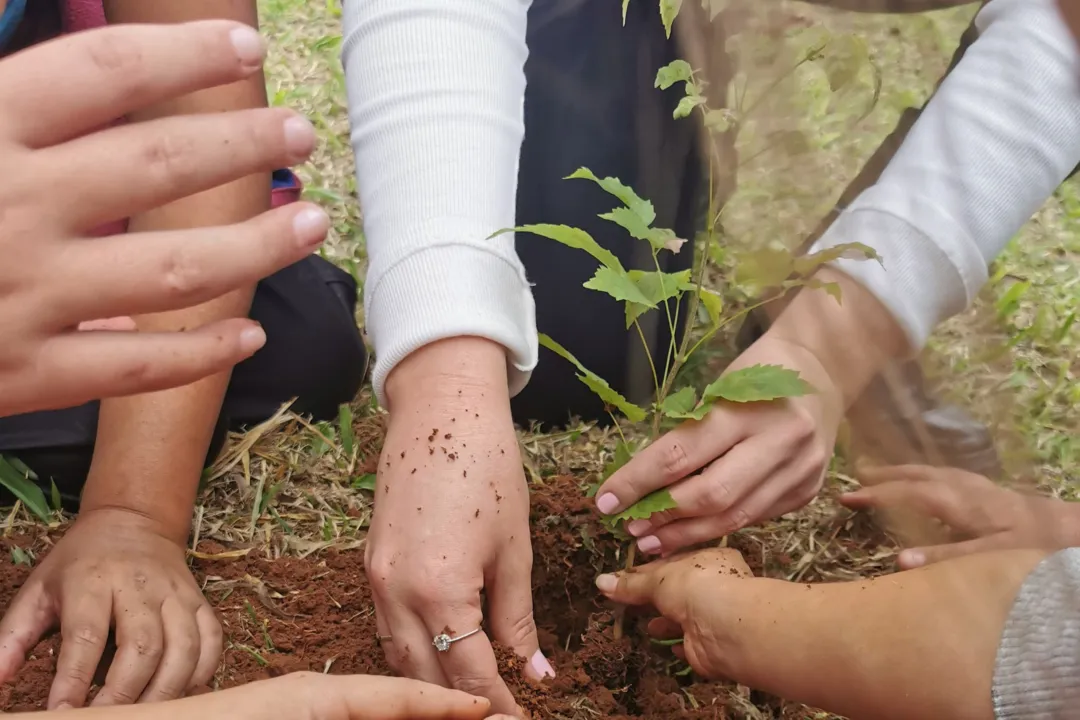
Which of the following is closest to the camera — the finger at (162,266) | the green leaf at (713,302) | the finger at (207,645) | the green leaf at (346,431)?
the finger at (162,266)

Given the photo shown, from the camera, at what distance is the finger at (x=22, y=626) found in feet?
3.06

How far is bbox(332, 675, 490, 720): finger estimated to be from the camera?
0.69m

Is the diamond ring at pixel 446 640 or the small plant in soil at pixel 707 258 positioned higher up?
the small plant in soil at pixel 707 258

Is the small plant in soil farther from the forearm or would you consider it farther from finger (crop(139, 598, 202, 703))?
finger (crop(139, 598, 202, 703))

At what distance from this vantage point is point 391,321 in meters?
0.93

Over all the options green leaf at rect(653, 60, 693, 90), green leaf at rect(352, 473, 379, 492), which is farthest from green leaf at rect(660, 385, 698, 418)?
green leaf at rect(352, 473, 379, 492)

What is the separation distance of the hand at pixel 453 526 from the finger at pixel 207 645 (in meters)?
0.24

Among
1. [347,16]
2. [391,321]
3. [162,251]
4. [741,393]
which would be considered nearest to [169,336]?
[162,251]

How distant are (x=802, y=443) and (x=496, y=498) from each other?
1.21ft

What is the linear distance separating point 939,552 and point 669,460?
1.13 ft

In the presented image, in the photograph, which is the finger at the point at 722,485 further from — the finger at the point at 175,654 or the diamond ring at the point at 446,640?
the finger at the point at 175,654

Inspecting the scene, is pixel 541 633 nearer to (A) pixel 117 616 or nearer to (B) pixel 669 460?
(B) pixel 669 460

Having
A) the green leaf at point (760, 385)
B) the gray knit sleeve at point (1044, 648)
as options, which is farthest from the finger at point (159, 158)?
the gray knit sleeve at point (1044, 648)

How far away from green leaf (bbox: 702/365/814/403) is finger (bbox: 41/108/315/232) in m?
0.45
